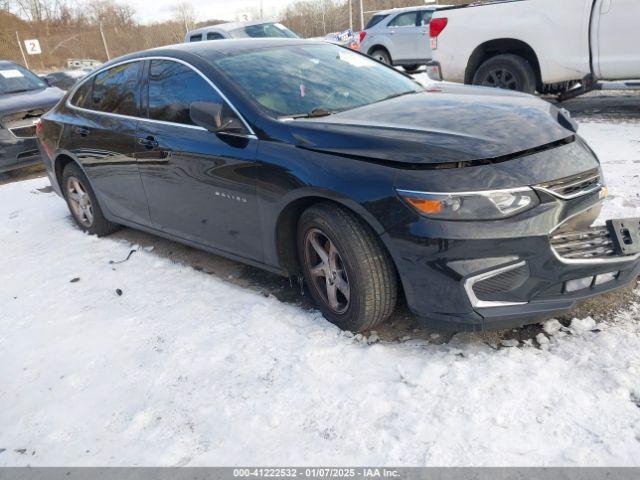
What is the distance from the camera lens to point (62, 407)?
2709 millimetres

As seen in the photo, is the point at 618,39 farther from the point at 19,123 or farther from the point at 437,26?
the point at 19,123

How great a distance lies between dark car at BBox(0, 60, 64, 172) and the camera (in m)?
7.68

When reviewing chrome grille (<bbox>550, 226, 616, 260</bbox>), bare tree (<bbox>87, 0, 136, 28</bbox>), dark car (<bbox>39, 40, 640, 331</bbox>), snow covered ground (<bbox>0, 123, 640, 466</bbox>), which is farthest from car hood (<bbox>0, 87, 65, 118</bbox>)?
bare tree (<bbox>87, 0, 136, 28</bbox>)

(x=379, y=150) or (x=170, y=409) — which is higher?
(x=379, y=150)

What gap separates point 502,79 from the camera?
7289 millimetres

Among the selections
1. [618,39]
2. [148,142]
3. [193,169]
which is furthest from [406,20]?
[193,169]

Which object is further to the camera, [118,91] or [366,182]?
[118,91]

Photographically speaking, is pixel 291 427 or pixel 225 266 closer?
pixel 291 427

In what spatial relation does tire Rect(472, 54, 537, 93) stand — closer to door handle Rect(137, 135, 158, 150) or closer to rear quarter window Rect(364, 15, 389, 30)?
door handle Rect(137, 135, 158, 150)

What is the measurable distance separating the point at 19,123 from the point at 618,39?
8.07 meters

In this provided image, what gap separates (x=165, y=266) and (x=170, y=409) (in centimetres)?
179

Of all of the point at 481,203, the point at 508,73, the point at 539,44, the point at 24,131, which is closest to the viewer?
the point at 481,203

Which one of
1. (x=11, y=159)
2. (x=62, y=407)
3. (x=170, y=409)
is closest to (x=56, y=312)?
(x=62, y=407)

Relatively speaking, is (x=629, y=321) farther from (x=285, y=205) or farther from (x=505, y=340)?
(x=285, y=205)
